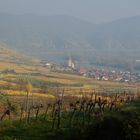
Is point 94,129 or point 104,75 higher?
point 94,129

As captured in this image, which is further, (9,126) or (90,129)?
(9,126)

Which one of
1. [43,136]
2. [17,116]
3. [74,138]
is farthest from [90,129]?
[17,116]

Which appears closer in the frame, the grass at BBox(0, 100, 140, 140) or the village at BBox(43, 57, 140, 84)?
the grass at BBox(0, 100, 140, 140)

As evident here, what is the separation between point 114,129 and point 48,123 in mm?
13492

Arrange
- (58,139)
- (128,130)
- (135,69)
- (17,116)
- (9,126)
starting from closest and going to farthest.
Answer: (128,130) → (58,139) → (9,126) → (17,116) → (135,69)

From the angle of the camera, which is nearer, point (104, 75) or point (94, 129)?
point (94, 129)

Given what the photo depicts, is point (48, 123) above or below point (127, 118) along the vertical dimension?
below

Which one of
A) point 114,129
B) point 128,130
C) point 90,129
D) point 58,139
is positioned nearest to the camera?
point 128,130

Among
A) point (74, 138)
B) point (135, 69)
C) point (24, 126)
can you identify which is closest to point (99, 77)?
point (135, 69)

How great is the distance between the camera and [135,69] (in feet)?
570

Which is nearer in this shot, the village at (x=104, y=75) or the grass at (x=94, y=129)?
the grass at (x=94, y=129)

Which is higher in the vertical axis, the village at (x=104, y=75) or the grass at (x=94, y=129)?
the grass at (x=94, y=129)

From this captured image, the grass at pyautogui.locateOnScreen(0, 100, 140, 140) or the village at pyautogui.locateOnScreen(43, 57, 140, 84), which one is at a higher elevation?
the grass at pyautogui.locateOnScreen(0, 100, 140, 140)

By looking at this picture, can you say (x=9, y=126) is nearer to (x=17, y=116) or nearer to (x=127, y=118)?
(x=17, y=116)
